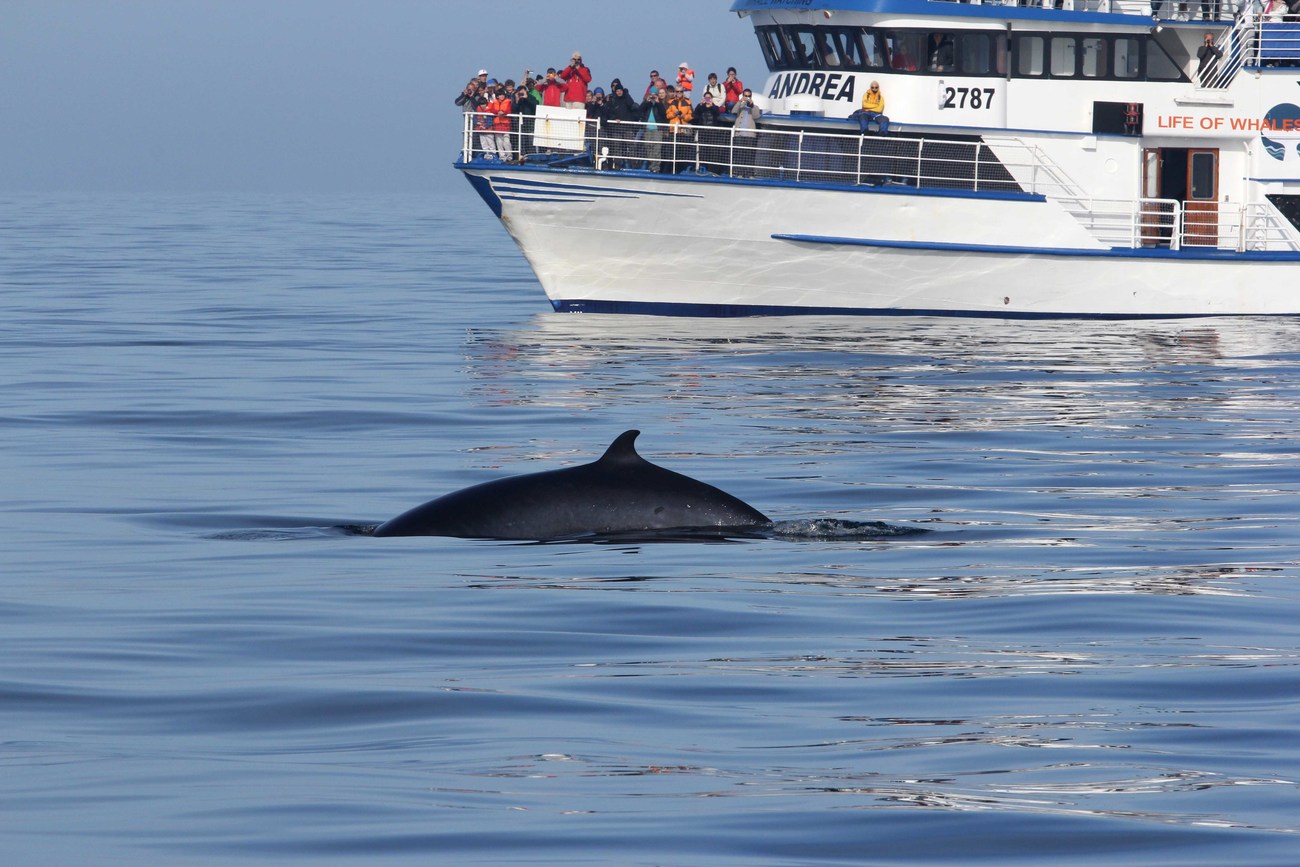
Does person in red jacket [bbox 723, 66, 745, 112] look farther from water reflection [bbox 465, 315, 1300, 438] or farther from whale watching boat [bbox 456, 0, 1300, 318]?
water reflection [bbox 465, 315, 1300, 438]

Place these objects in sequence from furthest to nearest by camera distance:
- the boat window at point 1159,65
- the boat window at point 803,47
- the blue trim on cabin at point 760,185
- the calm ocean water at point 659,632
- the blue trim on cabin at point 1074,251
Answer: the boat window at point 803,47
the boat window at point 1159,65
the blue trim on cabin at point 1074,251
the blue trim on cabin at point 760,185
the calm ocean water at point 659,632

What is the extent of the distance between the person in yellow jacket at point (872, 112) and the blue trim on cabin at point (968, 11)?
1403mm

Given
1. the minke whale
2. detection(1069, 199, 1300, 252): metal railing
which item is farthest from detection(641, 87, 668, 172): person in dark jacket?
the minke whale

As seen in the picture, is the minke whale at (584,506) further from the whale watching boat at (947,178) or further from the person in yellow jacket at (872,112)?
the person in yellow jacket at (872,112)

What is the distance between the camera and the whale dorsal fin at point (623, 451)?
11953 mm

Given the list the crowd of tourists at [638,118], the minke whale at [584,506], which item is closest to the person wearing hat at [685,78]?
the crowd of tourists at [638,118]

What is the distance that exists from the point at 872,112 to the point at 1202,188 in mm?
6422

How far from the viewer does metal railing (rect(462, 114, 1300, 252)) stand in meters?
33.6

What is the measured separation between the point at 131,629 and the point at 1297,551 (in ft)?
24.2

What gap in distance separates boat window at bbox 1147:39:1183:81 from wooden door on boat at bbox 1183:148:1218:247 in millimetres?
1482

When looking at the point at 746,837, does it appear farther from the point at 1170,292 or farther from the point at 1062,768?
the point at 1170,292

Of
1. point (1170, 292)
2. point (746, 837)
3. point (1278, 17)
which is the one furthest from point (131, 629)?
point (1278, 17)

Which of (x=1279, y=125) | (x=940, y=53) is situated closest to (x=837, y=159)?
(x=940, y=53)

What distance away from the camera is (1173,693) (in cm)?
906
